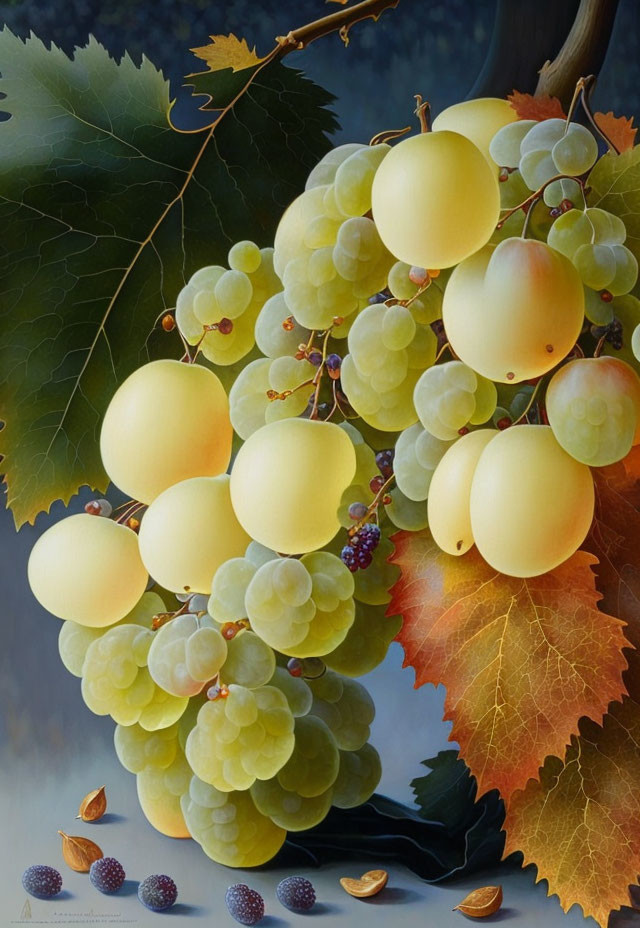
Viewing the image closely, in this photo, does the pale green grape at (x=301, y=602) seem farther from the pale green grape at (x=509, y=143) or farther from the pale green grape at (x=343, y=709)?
the pale green grape at (x=509, y=143)

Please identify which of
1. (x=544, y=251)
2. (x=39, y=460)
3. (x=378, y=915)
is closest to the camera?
(x=544, y=251)

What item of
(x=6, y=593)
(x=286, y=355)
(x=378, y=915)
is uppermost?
(x=286, y=355)

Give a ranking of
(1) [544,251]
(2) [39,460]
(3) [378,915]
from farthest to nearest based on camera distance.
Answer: (2) [39,460] → (3) [378,915] → (1) [544,251]

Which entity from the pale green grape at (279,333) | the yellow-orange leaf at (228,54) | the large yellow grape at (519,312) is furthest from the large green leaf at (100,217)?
the large yellow grape at (519,312)

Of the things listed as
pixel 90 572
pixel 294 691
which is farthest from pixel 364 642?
pixel 90 572

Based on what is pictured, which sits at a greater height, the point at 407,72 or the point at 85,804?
the point at 407,72

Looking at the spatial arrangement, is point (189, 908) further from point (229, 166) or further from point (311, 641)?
point (229, 166)

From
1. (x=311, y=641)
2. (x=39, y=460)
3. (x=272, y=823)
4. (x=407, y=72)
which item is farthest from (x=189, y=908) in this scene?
(x=407, y=72)
